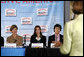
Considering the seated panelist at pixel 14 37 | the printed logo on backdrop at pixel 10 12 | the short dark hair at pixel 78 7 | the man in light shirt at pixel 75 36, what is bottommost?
the seated panelist at pixel 14 37

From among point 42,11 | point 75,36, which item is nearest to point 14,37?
point 42,11

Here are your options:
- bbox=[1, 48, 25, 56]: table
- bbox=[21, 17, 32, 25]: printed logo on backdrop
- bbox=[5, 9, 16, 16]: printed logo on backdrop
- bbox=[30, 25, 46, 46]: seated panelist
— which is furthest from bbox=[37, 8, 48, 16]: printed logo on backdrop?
bbox=[1, 48, 25, 56]: table

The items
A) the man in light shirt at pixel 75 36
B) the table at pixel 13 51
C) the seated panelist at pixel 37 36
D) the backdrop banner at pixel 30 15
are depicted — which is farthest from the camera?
the backdrop banner at pixel 30 15

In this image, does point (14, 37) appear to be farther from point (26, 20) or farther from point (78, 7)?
point (78, 7)

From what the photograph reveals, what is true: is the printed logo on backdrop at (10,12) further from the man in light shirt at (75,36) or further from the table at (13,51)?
the man in light shirt at (75,36)

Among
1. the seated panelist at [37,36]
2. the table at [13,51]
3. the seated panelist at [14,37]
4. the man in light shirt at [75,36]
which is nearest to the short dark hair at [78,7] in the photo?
the man in light shirt at [75,36]

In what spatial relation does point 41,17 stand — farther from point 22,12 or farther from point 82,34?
point 82,34

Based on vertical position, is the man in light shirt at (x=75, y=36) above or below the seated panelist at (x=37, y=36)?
above

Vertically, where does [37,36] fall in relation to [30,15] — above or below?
below

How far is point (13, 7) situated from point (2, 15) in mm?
380

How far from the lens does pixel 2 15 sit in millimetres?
5703

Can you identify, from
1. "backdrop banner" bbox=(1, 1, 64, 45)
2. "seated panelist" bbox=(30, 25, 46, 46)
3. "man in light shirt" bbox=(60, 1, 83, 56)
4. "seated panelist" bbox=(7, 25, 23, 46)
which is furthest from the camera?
"backdrop banner" bbox=(1, 1, 64, 45)

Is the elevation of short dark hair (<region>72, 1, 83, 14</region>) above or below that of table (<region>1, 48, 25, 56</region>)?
above

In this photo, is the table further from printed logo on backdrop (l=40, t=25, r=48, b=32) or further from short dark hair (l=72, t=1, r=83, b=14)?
short dark hair (l=72, t=1, r=83, b=14)
